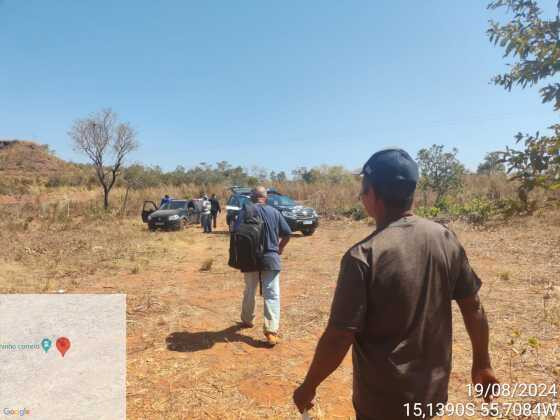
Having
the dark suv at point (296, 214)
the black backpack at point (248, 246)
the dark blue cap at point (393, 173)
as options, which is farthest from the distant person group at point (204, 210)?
the dark blue cap at point (393, 173)

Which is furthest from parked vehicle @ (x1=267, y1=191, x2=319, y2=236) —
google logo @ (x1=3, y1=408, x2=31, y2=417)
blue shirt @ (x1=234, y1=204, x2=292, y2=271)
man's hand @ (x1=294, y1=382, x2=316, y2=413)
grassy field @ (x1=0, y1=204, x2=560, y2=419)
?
man's hand @ (x1=294, y1=382, x2=316, y2=413)

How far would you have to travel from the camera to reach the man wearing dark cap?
1.40 meters

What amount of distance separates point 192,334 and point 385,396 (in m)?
3.81

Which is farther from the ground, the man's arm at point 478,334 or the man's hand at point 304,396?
the man's arm at point 478,334

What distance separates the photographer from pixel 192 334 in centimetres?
476

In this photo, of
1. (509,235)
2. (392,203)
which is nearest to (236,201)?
(509,235)

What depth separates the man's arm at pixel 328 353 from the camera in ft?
4.69

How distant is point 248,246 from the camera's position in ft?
13.7

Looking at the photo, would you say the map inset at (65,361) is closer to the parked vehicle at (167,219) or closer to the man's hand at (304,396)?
Result: the man's hand at (304,396)

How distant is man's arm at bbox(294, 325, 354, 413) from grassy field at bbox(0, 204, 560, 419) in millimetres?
826

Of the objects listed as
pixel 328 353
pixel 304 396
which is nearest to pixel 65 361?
pixel 304 396

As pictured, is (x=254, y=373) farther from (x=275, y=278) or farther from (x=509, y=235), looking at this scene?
(x=509, y=235)

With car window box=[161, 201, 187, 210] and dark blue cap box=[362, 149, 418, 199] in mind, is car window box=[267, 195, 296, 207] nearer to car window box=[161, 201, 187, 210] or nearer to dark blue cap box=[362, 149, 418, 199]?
car window box=[161, 201, 187, 210]

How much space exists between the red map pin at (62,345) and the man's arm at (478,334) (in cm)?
374
